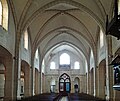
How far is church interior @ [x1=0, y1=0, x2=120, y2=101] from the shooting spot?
18.8 metres

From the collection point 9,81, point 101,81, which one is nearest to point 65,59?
point 101,81

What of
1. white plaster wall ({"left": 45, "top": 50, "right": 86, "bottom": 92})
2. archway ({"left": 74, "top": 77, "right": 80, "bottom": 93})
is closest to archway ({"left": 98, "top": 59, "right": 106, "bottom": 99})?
white plaster wall ({"left": 45, "top": 50, "right": 86, "bottom": 92})

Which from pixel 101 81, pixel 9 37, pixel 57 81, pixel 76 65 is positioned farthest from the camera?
pixel 76 65

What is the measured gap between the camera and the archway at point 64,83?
4422 centimetres

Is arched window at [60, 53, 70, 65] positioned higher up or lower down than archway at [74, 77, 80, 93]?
higher up

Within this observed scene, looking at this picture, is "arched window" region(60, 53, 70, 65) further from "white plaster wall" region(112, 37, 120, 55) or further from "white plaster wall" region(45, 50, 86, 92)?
"white plaster wall" region(112, 37, 120, 55)

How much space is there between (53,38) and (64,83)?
13041 mm

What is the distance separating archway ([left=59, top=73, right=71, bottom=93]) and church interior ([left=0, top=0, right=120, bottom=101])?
127 inches

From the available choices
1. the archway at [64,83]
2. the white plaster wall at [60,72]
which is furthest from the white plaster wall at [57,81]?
the archway at [64,83]

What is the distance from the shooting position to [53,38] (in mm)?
33281

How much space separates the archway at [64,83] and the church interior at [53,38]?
3215 millimetres

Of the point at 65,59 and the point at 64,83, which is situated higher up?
the point at 65,59

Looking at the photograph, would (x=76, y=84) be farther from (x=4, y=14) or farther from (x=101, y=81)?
(x=4, y=14)

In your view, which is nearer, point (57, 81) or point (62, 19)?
point (62, 19)
